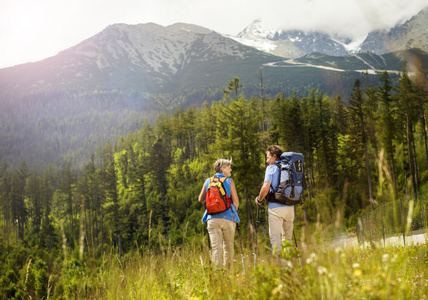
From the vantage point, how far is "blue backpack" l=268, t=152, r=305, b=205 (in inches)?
206

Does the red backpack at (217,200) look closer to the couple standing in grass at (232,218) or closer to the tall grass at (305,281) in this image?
the couple standing in grass at (232,218)

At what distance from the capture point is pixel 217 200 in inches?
214

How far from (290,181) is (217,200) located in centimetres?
119

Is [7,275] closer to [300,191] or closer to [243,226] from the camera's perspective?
[243,226]

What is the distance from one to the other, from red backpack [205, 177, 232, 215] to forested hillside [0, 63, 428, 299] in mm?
679

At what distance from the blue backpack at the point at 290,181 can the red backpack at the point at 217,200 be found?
2.29 feet

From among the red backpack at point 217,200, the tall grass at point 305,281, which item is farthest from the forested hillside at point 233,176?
the red backpack at point 217,200

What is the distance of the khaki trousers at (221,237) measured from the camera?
5.44 meters

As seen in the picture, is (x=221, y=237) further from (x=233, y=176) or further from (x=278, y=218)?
(x=233, y=176)

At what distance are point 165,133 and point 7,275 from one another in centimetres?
4195

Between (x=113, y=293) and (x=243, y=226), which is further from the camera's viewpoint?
(x=243, y=226)

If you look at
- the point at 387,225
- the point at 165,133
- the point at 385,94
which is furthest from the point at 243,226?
the point at 165,133

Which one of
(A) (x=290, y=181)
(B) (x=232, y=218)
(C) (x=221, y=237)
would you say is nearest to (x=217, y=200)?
(B) (x=232, y=218)

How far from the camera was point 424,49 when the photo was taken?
18.0m
